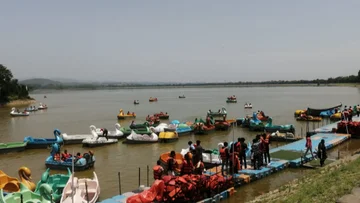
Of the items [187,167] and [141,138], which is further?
[141,138]

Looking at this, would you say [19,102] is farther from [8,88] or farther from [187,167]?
[187,167]

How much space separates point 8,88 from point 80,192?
312 ft

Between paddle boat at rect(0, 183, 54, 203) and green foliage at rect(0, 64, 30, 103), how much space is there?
92059mm

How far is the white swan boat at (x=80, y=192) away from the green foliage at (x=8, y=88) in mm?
91411

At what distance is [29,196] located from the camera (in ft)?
42.7

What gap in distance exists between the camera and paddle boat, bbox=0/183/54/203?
40.0ft

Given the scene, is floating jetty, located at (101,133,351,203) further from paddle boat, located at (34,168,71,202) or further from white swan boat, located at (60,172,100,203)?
paddle boat, located at (34,168,71,202)

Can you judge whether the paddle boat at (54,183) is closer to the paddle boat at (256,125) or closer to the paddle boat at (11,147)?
the paddle boat at (11,147)

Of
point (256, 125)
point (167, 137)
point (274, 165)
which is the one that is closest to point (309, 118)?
point (256, 125)

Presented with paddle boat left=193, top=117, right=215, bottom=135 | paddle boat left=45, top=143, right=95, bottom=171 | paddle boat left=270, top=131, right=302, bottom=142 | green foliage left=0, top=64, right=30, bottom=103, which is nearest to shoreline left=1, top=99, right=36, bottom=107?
green foliage left=0, top=64, right=30, bottom=103

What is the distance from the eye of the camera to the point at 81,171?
824 inches

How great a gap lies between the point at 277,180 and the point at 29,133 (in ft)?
114

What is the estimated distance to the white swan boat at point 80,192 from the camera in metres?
13.5

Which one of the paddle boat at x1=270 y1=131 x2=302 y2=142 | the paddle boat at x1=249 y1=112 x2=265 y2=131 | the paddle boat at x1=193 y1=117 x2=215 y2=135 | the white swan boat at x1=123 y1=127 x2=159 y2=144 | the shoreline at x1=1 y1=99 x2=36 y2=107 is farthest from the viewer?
the shoreline at x1=1 y1=99 x2=36 y2=107
